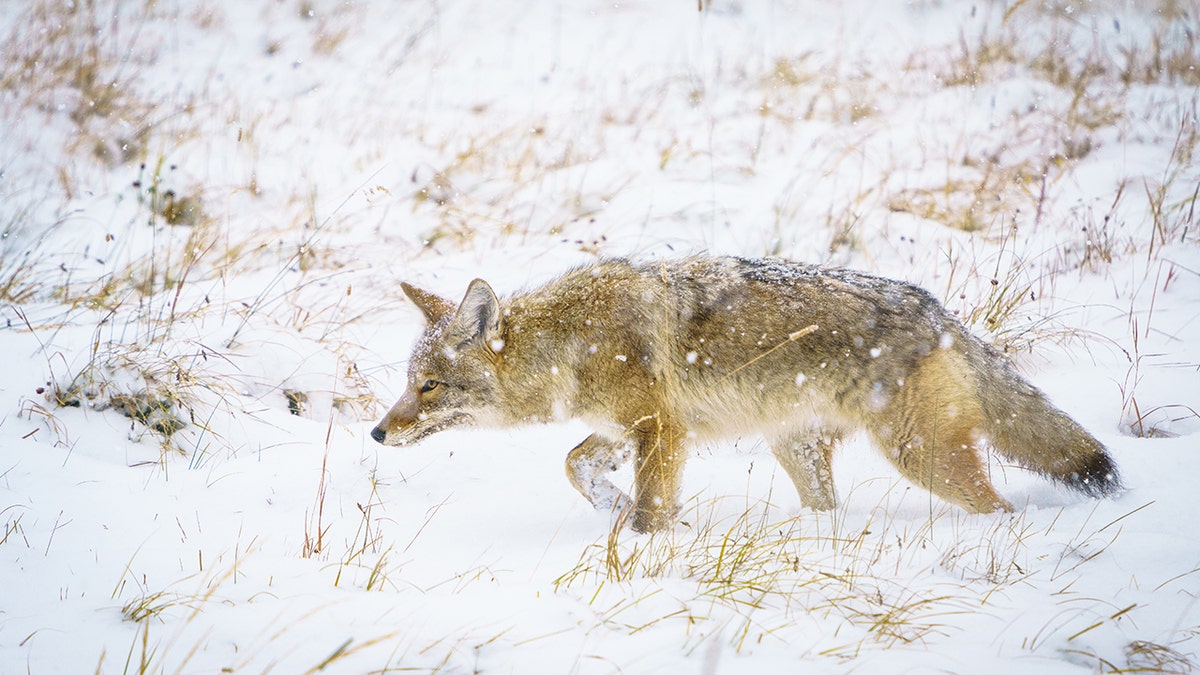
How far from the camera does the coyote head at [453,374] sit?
13.5 ft

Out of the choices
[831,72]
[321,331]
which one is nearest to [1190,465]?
[321,331]

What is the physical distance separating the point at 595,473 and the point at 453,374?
950mm

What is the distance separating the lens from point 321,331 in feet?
19.6

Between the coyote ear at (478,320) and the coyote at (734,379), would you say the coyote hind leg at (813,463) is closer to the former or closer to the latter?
the coyote at (734,379)

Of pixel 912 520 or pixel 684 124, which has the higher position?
pixel 684 124

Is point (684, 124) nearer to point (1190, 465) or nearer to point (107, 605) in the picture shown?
point (1190, 465)

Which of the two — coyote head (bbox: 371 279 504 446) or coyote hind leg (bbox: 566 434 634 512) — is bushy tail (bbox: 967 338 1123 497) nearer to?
coyote hind leg (bbox: 566 434 634 512)

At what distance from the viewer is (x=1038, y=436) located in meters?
3.64

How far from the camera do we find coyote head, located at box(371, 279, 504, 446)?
161 inches

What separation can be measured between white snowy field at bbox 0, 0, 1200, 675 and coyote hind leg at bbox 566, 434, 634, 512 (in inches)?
4.7

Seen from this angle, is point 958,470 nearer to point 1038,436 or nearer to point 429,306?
point 1038,436

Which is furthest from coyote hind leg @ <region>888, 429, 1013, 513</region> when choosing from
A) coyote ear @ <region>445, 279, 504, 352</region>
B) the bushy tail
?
coyote ear @ <region>445, 279, 504, 352</region>

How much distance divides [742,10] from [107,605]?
14.9 m

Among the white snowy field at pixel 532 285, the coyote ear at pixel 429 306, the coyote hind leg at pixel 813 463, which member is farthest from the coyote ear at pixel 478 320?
the coyote hind leg at pixel 813 463
